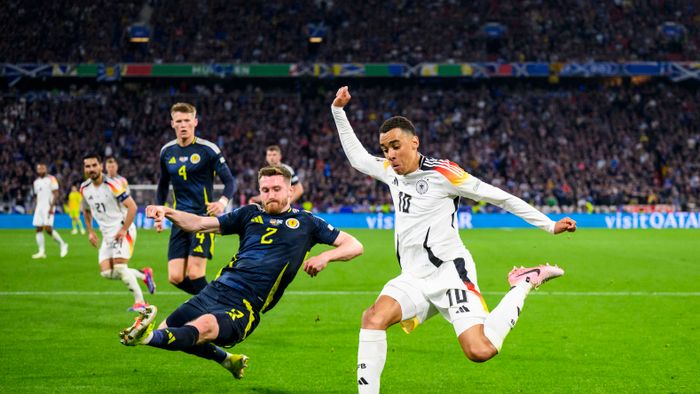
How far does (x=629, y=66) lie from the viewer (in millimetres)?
45469

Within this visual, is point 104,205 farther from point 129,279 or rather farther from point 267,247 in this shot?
point 267,247

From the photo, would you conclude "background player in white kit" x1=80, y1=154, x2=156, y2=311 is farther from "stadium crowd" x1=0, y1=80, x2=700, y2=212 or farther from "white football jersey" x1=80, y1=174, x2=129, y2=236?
"stadium crowd" x1=0, y1=80, x2=700, y2=212

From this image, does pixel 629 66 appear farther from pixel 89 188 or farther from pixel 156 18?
pixel 89 188

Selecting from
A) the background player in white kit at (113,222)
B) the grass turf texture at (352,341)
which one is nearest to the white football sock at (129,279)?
the background player in white kit at (113,222)

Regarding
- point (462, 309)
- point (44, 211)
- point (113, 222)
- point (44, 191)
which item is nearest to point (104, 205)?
point (113, 222)

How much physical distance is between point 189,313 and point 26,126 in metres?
41.0

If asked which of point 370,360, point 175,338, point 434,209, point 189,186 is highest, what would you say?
point 189,186

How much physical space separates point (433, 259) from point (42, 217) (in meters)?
17.4

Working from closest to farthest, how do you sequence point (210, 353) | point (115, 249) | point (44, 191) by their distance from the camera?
point (210, 353) → point (115, 249) → point (44, 191)

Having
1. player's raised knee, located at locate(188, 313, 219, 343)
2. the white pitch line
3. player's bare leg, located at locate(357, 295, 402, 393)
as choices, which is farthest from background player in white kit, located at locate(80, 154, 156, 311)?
player's bare leg, located at locate(357, 295, 402, 393)

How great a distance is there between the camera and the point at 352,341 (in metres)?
9.34

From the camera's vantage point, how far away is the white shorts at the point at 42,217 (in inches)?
832

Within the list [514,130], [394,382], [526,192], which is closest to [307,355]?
[394,382]

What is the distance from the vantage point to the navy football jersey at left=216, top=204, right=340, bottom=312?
6.39 metres
